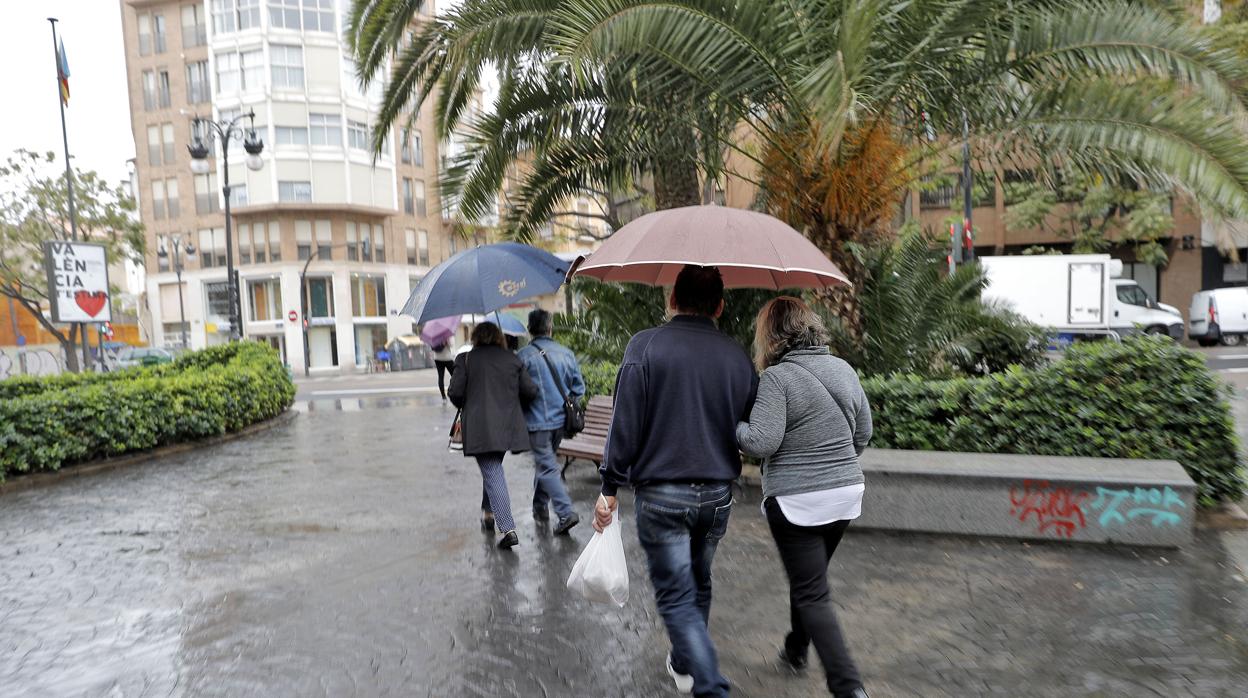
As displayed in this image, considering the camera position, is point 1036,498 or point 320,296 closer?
point 1036,498

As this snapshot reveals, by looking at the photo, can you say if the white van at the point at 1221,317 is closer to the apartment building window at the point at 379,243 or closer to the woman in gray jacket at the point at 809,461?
the woman in gray jacket at the point at 809,461

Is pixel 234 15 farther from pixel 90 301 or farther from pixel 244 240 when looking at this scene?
pixel 90 301

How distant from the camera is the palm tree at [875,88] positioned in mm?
5863

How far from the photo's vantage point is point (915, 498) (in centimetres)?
531

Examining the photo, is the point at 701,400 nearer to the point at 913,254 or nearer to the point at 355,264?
the point at 913,254

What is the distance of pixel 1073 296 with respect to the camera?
22.0 meters

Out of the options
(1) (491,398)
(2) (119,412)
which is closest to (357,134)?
(2) (119,412)

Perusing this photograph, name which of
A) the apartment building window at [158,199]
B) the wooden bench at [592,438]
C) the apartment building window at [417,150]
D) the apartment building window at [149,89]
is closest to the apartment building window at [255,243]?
the apartment building window at [158,199]

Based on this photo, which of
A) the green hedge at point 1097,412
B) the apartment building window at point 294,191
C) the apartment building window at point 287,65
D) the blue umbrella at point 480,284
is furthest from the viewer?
the apartment building window at point 294,191

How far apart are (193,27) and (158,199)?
982 centimetres

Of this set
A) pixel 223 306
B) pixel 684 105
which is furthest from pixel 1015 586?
pixel 223 306

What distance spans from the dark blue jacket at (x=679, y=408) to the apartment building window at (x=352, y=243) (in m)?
44.7

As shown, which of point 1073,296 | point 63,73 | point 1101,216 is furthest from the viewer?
point 1101,216

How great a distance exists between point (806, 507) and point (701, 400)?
0.55 m
